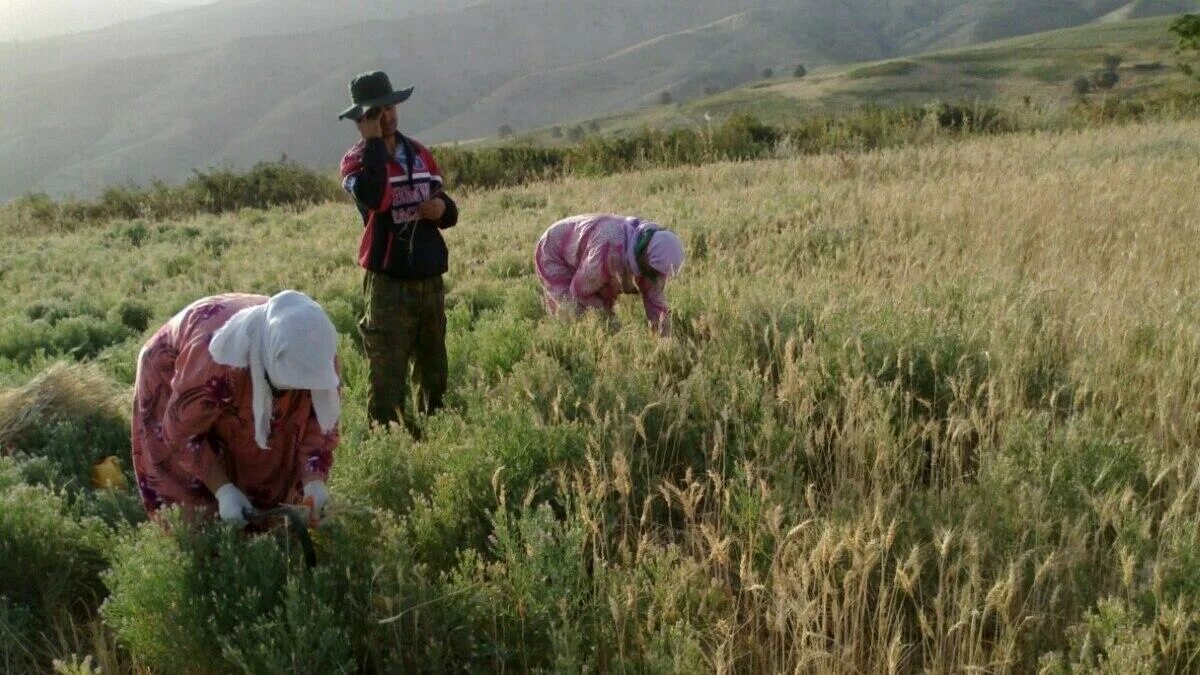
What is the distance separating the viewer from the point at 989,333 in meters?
4.20

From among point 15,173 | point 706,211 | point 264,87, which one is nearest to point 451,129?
point 264,87

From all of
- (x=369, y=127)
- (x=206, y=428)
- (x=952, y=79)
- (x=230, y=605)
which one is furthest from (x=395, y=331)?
(x=952, y=79)

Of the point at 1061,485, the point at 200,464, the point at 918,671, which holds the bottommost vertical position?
the point at 918,671

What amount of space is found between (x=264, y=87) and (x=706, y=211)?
19994 cm

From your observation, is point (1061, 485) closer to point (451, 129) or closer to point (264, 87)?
point (451, 129)

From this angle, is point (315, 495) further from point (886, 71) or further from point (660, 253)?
point (886, 71)

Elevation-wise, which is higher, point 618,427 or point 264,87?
point 264,87

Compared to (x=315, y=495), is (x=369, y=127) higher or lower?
higher

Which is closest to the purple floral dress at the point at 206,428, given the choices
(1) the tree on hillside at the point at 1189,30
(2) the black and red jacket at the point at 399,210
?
(2) the black and red jacket at the point at 399,210

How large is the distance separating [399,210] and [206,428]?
1706mm

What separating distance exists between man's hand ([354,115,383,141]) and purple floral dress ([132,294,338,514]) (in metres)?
1.32

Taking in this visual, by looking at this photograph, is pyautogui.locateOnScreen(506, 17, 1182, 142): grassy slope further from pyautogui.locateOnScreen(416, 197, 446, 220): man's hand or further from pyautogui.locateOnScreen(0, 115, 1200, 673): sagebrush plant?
pyautogui.locateOnScreen(416, 197, 446, 220): man's hand

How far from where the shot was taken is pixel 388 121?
4.24 metres

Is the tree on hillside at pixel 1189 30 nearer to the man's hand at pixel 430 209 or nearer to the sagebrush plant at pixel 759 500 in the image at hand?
the sagebrush plant at pixel 759 500
